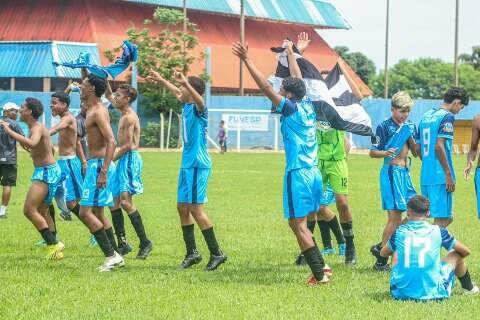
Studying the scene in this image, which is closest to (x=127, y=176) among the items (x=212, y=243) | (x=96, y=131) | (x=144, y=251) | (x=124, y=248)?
(x=124, y=248)

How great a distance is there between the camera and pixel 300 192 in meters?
9.92

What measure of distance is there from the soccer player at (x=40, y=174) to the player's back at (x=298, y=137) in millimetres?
3483

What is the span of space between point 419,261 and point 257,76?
96.0 inches

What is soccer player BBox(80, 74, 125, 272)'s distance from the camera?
1099 cm

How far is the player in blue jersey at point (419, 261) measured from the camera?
882cm

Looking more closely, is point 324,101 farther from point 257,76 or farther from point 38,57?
point 38,57

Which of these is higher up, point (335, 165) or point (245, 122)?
point (245, 122)

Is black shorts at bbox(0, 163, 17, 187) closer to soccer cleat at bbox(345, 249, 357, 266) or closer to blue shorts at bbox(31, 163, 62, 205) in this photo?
blue shorts at bbox(31, 163, 62, 205)

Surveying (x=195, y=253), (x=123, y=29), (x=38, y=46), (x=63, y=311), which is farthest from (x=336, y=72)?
(x=123, y=29)

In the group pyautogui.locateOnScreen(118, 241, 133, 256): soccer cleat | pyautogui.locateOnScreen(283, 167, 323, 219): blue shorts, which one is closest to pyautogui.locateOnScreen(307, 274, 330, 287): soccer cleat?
pyautogui.locateOnScreen(283, 167, 323, 219): blue shorts

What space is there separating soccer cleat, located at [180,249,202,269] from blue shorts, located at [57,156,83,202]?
2.71 m

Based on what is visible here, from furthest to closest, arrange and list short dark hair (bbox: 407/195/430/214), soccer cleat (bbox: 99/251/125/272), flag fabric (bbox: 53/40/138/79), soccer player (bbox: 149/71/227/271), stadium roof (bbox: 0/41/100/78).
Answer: stadium roof (bbox: 0/41/100/78), flag fabric (bbox: 53/40/138/79), soccer player (bbox: 149/71/227/271), soccer cleat (bbox: 99/251/125/272), short dark hair (bbox: 407/195/430/214)

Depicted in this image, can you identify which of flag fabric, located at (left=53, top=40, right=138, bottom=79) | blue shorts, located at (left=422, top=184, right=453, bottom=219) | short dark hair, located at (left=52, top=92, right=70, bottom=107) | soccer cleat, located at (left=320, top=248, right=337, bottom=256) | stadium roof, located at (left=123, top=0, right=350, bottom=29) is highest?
stadium roof, located at (left=123, top=0, right=350, bottom=29)

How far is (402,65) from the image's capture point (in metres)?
127
